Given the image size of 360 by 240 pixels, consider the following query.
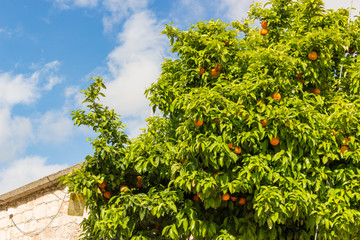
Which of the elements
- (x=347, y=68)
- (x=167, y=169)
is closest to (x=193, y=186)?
(x=167, y=169)

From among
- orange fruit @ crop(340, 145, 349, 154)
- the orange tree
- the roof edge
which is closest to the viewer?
the orange tree

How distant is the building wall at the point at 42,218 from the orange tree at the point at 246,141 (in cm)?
132

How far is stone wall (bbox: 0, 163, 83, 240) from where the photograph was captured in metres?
6.26

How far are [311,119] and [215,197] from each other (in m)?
1.13

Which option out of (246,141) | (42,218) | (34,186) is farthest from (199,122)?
(42,218)

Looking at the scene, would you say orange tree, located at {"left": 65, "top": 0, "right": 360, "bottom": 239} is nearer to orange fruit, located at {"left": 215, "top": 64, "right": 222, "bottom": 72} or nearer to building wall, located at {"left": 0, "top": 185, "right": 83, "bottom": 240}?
orange fruit, located at {"left": 215, "top": 64, "right": 222, "bottom": 72}

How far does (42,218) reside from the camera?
6648mm

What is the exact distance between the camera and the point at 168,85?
15.7 ft

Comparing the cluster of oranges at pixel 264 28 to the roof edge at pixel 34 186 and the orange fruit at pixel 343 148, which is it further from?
the roof edge at pixel 34 186

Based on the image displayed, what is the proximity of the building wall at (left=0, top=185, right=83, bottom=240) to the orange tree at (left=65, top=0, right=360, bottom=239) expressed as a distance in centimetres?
132

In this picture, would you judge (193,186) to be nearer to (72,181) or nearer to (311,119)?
(311,119)

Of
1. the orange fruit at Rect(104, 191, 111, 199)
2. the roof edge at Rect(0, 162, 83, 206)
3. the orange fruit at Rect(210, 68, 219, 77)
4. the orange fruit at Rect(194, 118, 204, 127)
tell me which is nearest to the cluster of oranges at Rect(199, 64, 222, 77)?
the orange fruit at Rect(210, 68, 219, 77)

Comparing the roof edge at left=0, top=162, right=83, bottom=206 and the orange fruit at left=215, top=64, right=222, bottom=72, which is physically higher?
the orange fruit at left=215, top=64, right=222, bottom=72

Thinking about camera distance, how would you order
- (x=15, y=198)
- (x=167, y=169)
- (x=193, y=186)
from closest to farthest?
(x=193, y=186), (x=167, y=169), (x=15, y=198)
